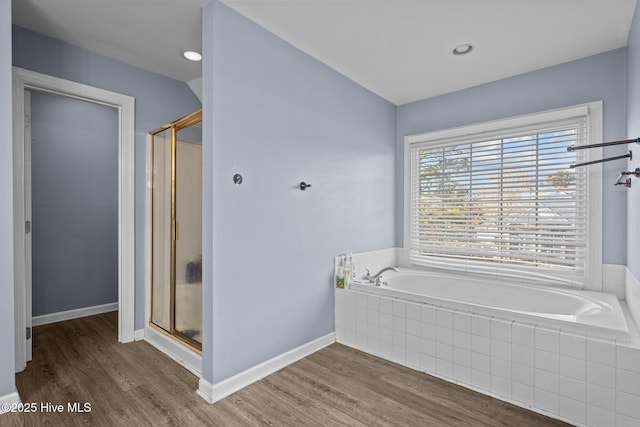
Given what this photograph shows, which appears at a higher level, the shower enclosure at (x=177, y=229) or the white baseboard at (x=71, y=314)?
the shower enclosure at (x=177, y=229)

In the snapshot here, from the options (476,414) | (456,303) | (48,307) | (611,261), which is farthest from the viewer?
(48,307)

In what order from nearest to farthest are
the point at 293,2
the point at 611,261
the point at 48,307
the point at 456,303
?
the point at 293,2
the point at 456,303
the point at 611,261
the point at 48,307

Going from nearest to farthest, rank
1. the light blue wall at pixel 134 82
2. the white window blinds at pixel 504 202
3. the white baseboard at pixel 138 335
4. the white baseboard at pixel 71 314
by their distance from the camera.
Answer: the light blue wall at pixel 134 82 → the white window blinds at pixel 504 202 → the white baseboard at pixel 138 335 → the white baseboard at pixel 71 314

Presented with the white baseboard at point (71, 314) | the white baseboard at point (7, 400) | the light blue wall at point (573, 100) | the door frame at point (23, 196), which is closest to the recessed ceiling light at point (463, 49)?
the light blue wall at point (573, 100)

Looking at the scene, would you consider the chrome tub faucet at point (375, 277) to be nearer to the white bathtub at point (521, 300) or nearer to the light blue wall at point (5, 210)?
the white bathtub at point (521, 300)

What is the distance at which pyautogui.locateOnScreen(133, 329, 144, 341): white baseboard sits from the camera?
9.32ft

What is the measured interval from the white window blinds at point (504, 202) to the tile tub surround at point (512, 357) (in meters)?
1.10

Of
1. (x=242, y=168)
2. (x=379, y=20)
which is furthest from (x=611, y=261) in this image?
(x=242, y=168)

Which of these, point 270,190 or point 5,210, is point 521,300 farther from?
point 5,210

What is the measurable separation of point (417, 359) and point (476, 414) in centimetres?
57

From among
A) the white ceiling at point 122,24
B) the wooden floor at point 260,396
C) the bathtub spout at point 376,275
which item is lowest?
the wooden floor at point 260,396

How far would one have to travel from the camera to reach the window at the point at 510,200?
8.73 ft

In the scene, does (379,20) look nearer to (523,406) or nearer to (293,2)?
(293,2)

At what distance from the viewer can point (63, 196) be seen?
3490 millimetres
